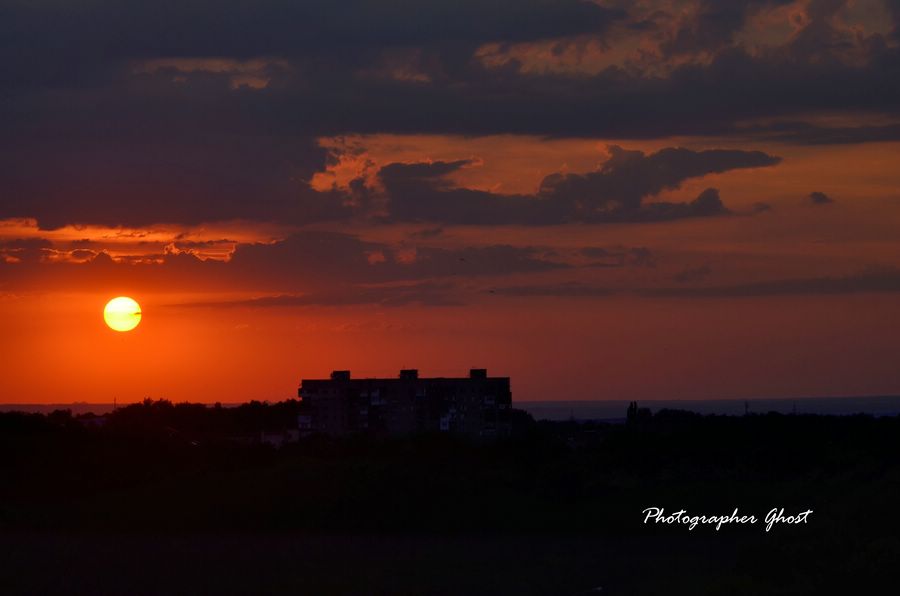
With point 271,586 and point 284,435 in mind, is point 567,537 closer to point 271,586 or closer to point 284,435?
point 271,586

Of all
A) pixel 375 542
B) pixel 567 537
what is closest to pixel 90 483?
pixel 375 542

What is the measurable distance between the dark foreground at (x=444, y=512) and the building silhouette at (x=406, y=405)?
72.2 feet

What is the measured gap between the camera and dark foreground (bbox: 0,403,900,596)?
26.5m

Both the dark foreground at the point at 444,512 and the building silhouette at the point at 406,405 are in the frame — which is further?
the building silhouette at the point at 406,405

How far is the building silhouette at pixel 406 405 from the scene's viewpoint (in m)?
80.4

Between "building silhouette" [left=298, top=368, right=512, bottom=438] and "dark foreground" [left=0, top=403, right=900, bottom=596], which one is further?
"building silhouette" [left=298, top=368, right=512, bottom=438]

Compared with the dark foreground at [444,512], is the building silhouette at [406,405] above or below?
above

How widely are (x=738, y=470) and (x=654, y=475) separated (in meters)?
3.02

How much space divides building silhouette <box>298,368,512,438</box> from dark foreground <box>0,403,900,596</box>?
22.0 m

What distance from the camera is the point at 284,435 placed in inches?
3270

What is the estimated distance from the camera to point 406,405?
82.9m

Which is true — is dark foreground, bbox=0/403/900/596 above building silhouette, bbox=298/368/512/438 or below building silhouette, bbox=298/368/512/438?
below

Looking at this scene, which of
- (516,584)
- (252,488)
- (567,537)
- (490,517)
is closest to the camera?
(516,584)

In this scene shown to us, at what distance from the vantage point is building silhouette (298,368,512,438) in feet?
264
